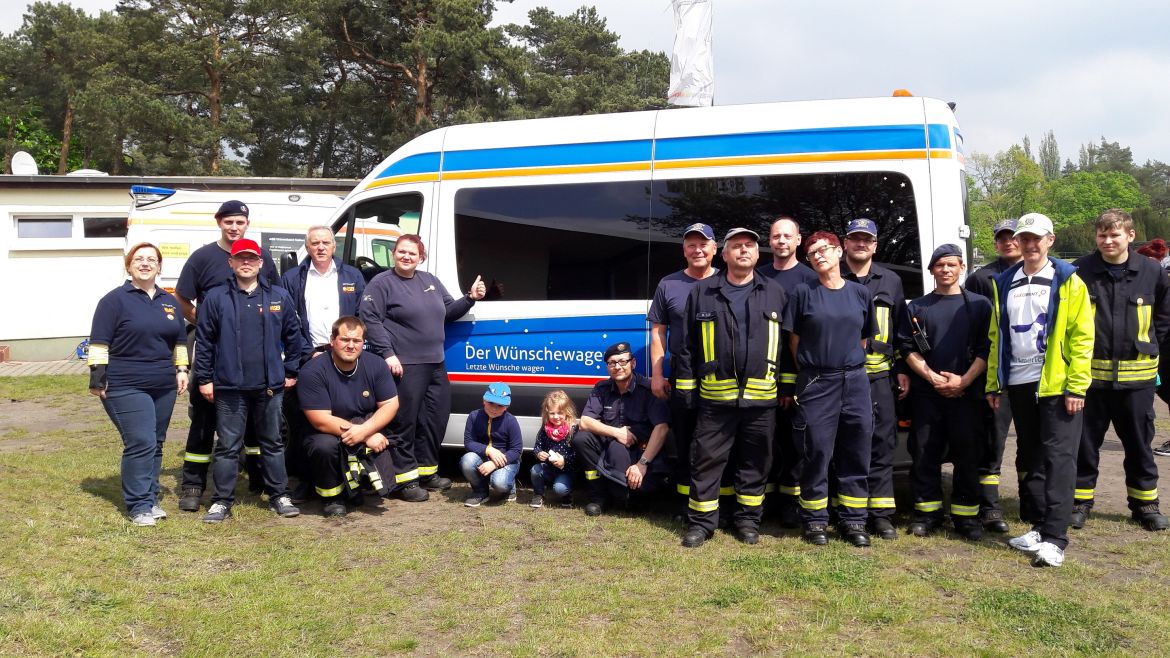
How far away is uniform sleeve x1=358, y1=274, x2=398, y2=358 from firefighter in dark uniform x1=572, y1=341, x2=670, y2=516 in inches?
53.8

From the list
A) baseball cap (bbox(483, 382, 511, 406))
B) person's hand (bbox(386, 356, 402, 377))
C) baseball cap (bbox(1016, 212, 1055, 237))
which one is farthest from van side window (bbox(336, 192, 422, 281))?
baseball cap (bbox(1016, 212, 1055, 237))

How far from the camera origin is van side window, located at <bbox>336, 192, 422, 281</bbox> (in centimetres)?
637

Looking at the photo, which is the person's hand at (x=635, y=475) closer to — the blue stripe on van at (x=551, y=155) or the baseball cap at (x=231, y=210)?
the blue stripe on van at (x=551, y=155)

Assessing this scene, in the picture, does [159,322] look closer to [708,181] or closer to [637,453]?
[637,453]

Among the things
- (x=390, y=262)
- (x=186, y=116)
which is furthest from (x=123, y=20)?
(x=390, y=262)

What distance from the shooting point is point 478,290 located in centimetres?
598

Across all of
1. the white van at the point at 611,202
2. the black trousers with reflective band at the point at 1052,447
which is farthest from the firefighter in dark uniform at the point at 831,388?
the black trousers with reflective band at the point at 1052,447

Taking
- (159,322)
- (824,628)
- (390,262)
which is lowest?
(824,628)

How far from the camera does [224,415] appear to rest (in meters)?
5.33

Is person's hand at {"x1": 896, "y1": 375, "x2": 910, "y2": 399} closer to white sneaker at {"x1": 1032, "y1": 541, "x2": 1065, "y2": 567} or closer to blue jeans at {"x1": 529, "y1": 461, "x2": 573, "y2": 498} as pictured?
white sneaker at {"x1": 1032, "y1": 541, "x2": 1065, "y2": 567}

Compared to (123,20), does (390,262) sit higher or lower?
lower

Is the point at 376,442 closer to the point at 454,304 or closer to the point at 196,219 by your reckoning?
the point at 454,304

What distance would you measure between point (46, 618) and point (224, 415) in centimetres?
179

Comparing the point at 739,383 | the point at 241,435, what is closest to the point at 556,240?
the point at 739,383
